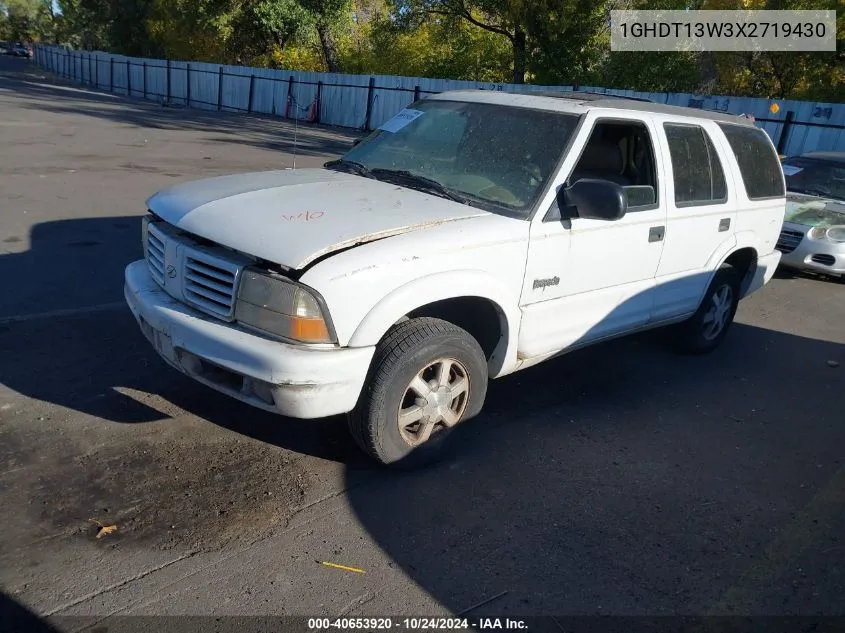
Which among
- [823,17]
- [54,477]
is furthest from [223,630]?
[823,17]

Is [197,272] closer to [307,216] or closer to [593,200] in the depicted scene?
[307,216]

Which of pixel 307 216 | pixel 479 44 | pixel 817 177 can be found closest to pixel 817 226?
pixel 817 177

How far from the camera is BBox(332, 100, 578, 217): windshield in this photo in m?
4.04

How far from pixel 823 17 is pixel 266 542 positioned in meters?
24.4

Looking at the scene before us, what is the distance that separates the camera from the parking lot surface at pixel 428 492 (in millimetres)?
2893

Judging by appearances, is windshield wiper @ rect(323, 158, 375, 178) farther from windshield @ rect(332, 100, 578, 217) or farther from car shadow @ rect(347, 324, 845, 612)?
car shadow @ rect(347, 324, 845, 612)

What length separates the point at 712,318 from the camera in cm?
574

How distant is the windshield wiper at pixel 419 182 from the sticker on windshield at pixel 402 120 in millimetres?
523

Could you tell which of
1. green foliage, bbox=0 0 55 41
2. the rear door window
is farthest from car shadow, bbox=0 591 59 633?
green foliage, bbox=0 0 55 41

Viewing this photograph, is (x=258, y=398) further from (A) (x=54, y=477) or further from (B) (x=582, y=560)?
(B) (x=582, y=560)

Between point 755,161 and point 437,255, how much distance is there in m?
3.52

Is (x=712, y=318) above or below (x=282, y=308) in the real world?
below

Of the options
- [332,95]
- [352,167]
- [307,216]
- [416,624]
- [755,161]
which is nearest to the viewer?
[416,624]

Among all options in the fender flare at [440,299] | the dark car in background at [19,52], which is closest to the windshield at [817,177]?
the fender flare at [440,299]
